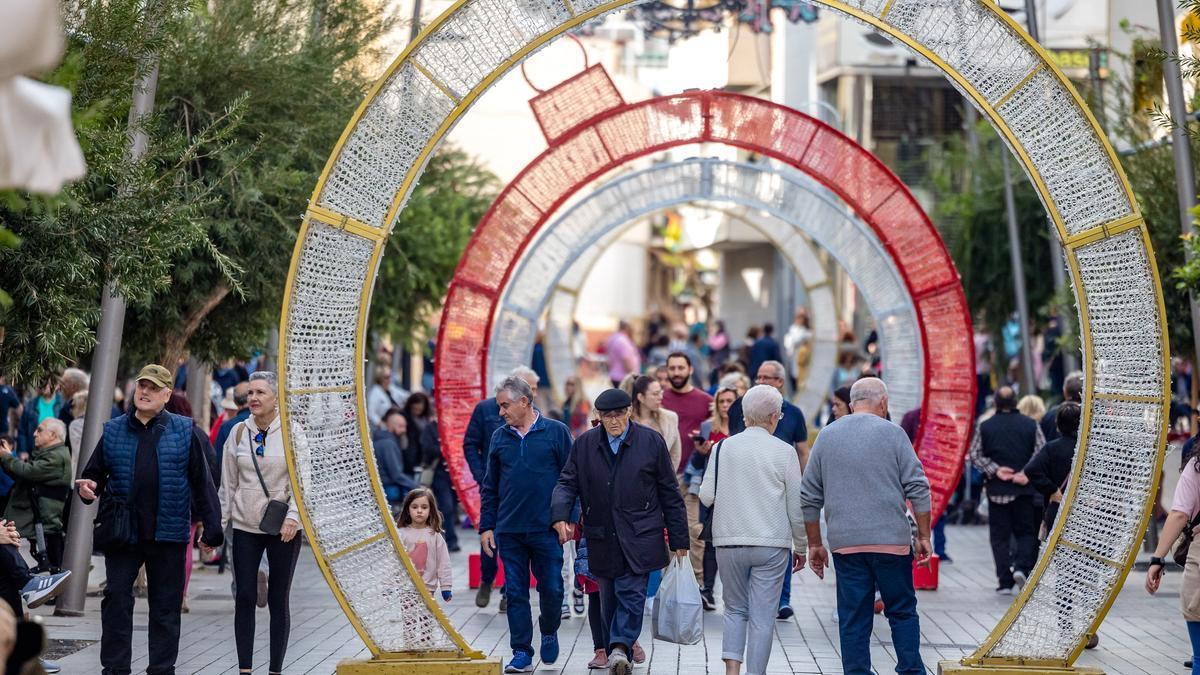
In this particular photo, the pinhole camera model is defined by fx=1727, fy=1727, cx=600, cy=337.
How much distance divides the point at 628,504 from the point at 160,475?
8.94 ft

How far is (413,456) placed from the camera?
1891 centimetres

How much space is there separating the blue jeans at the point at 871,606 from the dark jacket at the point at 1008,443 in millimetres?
5450

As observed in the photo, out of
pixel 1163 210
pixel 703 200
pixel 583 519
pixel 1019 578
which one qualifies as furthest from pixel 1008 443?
pixel 583 519

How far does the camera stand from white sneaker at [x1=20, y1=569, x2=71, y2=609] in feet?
30.8

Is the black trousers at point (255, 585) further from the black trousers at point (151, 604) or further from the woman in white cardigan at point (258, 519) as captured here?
the black trousers at point (151, 604)

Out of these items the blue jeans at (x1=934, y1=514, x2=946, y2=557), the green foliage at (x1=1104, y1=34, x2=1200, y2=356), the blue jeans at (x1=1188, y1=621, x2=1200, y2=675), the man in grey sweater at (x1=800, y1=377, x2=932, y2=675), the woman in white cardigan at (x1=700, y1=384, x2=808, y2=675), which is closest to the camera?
the blue jeans at (x1=1188, y1=621, x2=1200, y2=675)

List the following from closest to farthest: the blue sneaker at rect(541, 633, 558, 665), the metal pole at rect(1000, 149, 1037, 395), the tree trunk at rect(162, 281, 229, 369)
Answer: the blue sneaker at rect(541, 633, 558, 665) < the tree trunk at rect(162, 281, 229, 369) < the metal pole at rect(1000, 149, 1037, 395)

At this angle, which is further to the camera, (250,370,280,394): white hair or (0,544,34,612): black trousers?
(250,370,280,394): white hair

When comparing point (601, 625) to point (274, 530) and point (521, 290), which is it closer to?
point (274, 530)

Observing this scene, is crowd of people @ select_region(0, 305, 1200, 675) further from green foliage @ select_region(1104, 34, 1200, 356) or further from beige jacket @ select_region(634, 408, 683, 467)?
green foliage @ select_region(1104, 34, 1200, 356)

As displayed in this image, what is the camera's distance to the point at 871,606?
9.60 metres

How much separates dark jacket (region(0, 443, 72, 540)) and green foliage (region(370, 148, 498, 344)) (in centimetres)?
677

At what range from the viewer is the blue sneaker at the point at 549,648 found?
11.0m

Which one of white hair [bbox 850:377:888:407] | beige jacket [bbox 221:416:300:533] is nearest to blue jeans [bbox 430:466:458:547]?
beige jacket [bbox 221:416:300:533]
